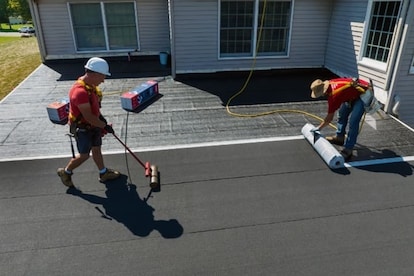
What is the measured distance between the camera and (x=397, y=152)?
5418mm

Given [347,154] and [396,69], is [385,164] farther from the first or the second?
[396,69]

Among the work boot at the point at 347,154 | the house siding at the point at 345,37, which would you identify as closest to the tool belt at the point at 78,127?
the work boot at the point at 347,154

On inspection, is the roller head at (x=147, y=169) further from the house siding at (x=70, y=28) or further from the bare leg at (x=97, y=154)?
the house siding at (x=70, y=28)

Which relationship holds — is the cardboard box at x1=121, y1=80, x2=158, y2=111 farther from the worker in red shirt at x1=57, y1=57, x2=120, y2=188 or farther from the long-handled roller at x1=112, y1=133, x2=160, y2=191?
the worker in red shirt at x1=57, y1=57, x2=120, y2=188

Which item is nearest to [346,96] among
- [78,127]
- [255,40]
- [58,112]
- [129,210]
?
[129,210]

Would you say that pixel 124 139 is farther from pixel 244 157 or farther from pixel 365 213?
pixel 365 213

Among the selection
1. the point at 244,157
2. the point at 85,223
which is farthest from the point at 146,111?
the point at 85,223

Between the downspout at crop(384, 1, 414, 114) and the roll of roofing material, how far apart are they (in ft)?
8.42

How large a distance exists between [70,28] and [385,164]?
35.8 feet

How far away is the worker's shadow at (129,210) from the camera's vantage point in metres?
3.77

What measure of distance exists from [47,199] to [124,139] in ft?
6.32

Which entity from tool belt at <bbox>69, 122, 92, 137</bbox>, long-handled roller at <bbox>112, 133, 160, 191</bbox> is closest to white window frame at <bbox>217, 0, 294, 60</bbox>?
long-handled roller at <bbox>112, 133, 160, 191</bbox>

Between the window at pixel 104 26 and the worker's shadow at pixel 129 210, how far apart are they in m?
8.56

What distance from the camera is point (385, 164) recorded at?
5062 millimetres
